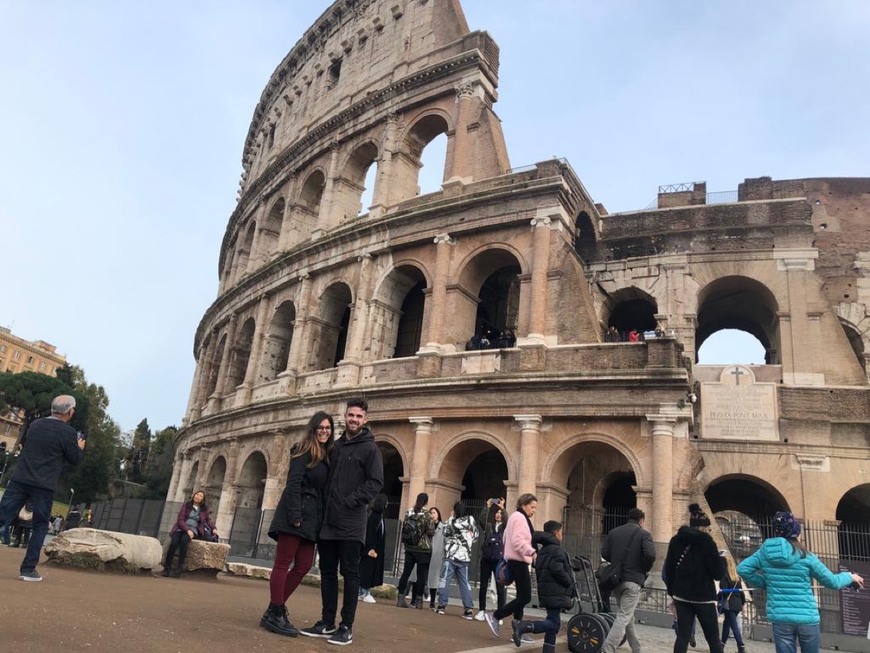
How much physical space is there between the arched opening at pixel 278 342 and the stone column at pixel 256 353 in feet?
0.61

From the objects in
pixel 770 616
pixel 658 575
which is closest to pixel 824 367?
pixel 658 575

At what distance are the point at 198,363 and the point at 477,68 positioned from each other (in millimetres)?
17791

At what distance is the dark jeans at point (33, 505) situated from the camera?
5555 mm

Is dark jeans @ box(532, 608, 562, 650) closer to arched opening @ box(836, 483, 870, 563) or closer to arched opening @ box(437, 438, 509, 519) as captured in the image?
arched opening @ box(437, 438, 509, 519)

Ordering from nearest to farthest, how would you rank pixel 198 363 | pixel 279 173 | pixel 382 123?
pixel 382 123 → pixel 279 173 → pixel 198 363

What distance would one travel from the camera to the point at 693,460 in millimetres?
12664

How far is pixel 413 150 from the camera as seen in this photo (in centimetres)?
1964

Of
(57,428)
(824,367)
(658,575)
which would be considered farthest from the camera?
(824,367)

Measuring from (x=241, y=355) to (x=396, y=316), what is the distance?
7.73 metres

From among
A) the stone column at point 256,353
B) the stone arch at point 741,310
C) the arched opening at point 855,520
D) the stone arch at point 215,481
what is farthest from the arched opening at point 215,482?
the arched opening at point 855,520

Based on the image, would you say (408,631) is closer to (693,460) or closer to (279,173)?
(693,460)

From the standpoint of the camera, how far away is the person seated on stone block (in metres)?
8.50

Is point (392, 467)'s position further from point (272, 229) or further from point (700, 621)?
point (700, 621)

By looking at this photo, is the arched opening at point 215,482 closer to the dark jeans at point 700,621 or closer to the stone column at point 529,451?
the stone column at point 529,451
